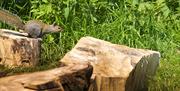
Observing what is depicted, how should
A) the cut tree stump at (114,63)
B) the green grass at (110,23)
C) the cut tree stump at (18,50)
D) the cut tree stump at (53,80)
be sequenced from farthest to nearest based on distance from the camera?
the green grass at (110,23) < the cut tree stump at (18,50) < the cut tree stump at (114,63) < the cut tree stump at (53,80)

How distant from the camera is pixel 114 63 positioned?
16.2ft

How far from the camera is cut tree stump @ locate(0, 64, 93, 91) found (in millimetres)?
3885

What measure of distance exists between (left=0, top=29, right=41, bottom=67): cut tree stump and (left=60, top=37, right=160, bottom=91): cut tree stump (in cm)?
71

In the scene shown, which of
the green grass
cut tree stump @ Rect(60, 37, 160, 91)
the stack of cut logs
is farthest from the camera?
the green grass

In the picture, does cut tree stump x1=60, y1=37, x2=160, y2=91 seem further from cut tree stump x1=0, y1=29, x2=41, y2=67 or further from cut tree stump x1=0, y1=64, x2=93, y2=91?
cut tree stump x1=0, y1=29, x2=41, y2=67

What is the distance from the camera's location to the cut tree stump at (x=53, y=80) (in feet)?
12.7

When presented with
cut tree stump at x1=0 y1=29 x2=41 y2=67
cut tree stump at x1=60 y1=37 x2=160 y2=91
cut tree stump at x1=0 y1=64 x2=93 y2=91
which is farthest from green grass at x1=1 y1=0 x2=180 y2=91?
cut tree stump at x1=0 y1=64 x2=93 y2=91

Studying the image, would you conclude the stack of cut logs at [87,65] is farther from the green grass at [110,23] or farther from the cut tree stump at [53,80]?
the green grass at [110,23]

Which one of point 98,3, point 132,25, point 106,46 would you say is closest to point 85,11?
point 98,3

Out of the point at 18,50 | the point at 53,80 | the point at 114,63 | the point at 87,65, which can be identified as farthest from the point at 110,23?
the point at 53,80

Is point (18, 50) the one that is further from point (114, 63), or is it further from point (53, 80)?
point (53, 80)

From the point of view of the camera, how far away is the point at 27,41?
562 cm

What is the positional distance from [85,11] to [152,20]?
3.01 feet

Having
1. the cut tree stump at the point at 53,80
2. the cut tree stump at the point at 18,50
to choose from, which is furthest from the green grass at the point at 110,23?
the cut tree stump at the point at 53,80
